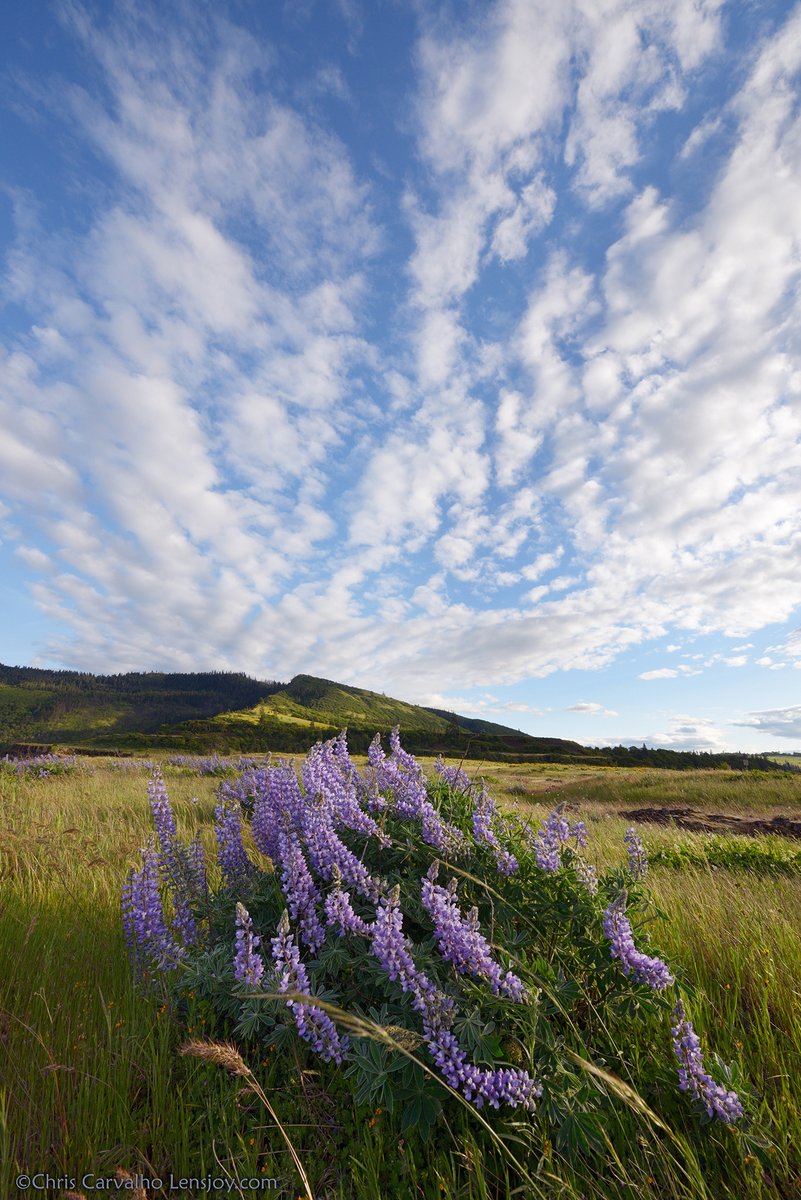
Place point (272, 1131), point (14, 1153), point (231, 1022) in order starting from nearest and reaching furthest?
point (14, 1153)
point (272, 1131)
point (231, 1022)

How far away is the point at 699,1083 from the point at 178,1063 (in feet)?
10.5

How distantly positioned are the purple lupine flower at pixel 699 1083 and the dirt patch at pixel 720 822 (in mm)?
13822

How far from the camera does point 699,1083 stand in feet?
9.08

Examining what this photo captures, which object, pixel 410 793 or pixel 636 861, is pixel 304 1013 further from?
pixel 636 861

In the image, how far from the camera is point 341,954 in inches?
134

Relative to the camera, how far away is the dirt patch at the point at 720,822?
15.2 meters

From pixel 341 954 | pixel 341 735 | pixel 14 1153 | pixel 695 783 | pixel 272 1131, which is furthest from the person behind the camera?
pixel 695 783

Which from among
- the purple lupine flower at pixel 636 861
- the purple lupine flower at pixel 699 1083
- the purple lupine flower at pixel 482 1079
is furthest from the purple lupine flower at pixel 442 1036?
the purple lupine flower at pixel 636 861

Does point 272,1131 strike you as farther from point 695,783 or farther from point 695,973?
point 695,783

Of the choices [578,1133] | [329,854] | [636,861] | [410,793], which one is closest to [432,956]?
[329,854]

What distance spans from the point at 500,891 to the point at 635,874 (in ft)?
3.65

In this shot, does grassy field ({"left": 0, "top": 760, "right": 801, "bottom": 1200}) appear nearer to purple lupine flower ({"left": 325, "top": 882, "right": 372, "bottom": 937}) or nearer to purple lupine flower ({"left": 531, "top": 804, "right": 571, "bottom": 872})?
purple lupine flower ({"left": 325, "top": 882, "right": 372, "bottom": 937})

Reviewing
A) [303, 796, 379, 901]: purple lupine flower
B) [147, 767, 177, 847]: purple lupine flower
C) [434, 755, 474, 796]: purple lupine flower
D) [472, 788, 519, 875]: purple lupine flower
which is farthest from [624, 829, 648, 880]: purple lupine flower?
[147, 767, 177, 847]: purple lupine flower

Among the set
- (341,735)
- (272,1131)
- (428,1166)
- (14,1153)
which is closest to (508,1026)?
(428,1166)
